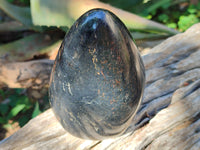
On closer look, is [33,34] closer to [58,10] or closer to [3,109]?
[58,10]

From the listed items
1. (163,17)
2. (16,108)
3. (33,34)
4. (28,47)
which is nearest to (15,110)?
(16,108)

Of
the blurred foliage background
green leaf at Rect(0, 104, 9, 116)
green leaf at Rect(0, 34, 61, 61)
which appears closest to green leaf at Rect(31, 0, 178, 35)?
the blurred foliage background

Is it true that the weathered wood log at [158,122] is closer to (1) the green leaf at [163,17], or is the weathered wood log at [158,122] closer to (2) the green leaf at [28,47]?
(2) the green leaf at [28,47]

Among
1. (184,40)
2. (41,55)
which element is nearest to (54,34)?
(41,55)

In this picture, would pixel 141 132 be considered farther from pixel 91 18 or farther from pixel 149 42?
pixel 149 42

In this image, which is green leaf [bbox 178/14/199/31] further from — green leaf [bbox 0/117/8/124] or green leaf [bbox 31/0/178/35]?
green leaf [bbox 0/117/8/124]
